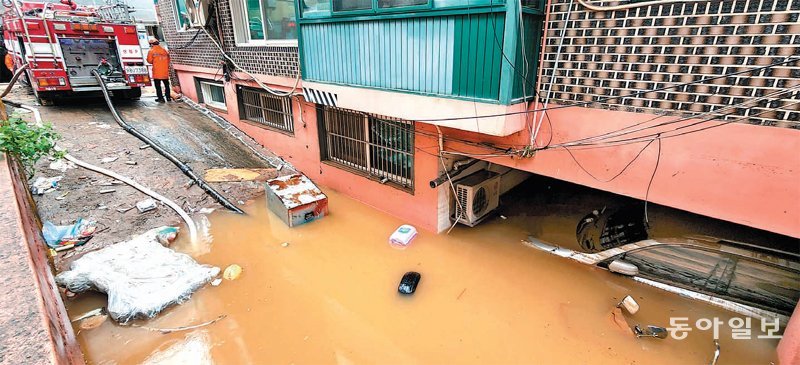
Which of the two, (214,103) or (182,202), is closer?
(182,202)

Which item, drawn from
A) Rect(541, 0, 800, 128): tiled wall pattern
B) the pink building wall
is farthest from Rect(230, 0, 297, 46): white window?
Rect(541, 0, 800, 128): tiled wall pattern

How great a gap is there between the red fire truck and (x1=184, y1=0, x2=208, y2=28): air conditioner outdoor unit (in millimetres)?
2721

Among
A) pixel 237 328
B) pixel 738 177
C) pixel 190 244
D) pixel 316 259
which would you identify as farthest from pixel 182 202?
pixel 738 177

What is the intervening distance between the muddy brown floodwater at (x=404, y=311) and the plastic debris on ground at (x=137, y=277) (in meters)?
0.16

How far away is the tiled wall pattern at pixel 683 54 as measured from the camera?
2.76m

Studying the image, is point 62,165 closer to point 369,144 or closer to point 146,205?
point 146,205

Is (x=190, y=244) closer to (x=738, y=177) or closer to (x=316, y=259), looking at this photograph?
(x=316, y=259)

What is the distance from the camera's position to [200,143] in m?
8.82

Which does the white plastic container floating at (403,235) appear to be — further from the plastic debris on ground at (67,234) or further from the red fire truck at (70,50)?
the red fire truck at (70,50)

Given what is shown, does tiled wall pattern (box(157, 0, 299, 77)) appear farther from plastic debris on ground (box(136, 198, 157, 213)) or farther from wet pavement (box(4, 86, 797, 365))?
plastic debris on ground (box(136, 198, 157, 213))

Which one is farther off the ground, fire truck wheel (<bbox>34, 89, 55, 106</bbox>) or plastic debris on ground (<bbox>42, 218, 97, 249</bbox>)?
fire truck wheel (<bbox>34, 89, 55, 106</bbox>)

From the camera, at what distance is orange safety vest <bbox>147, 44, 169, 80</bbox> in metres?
10.3

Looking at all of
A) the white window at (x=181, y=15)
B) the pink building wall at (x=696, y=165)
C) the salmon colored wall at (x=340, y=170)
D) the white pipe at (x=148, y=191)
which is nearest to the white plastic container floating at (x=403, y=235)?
Result: the salmon colored wall at (x=340, y=170)

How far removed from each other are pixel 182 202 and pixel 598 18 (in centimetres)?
702
